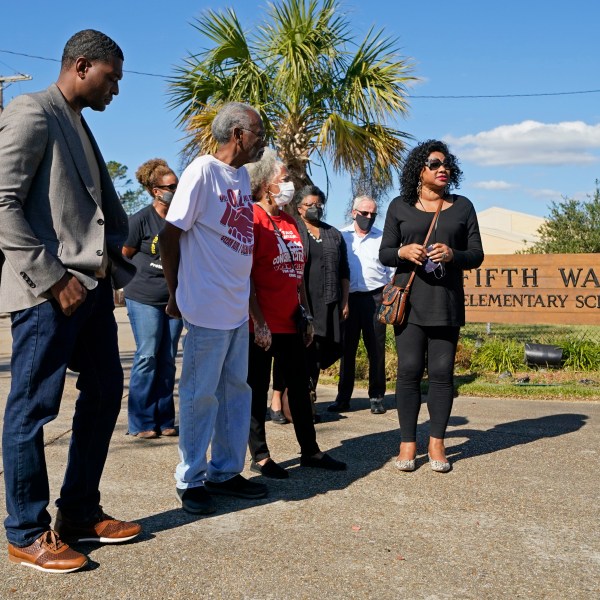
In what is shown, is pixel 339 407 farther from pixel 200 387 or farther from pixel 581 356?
pixel 581 356

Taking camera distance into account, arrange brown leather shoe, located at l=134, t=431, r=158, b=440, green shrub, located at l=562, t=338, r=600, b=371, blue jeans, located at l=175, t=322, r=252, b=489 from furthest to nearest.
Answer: green shrub, located at l=562, t=338, r=600, b=371 < brown leather shoe, located at l=134, t=431, r=158, b=440 < blue jeans, located at l=175, t=322, r=252, b=489

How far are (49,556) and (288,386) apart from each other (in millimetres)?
1983

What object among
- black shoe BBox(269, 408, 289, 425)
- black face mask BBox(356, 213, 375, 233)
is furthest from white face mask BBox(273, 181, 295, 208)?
black face mask BBox(356, 213, 375, 233)

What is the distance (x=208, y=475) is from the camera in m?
4.30

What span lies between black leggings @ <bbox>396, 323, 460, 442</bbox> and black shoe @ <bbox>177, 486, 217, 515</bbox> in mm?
1453

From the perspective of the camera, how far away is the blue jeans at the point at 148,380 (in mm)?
5742

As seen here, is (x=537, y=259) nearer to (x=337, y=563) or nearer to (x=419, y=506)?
(x=419, y=506)

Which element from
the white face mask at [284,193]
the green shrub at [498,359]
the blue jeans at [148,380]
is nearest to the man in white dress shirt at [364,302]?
the blue jeans at [148,380]

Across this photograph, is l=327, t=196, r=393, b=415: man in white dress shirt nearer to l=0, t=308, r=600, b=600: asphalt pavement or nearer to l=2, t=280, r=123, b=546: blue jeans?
l=0, t=308, r=600, b=600: asphalt pavement

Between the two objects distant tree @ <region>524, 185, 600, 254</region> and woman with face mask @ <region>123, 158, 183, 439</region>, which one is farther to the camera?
distant tree @ <region>524, 185, 600, 254</region>

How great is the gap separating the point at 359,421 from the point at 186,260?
9.78 feet

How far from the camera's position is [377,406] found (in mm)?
6887

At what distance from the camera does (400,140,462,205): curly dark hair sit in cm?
508

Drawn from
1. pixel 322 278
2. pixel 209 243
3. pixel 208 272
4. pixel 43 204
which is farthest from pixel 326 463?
pixel 43 204
